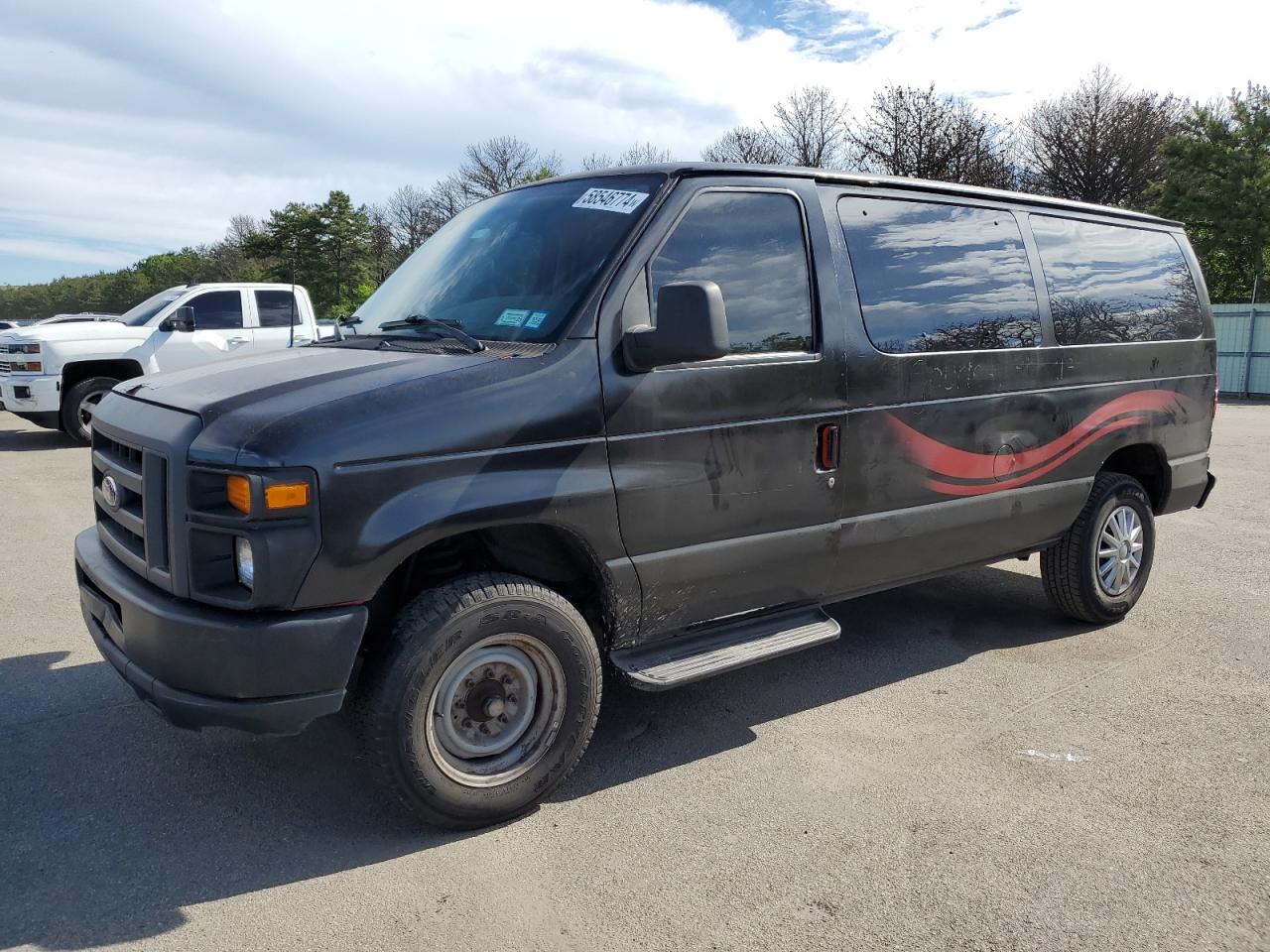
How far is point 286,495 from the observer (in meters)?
2.75

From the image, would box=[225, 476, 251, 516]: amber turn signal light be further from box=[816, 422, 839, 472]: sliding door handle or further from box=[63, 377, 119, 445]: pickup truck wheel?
box=[63, 377, 119, 445]: pickup truck wheel

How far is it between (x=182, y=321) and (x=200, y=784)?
10.2 metres

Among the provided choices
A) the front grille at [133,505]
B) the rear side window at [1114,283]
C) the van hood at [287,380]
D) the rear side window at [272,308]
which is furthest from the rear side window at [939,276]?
the rear side window at [272,308]

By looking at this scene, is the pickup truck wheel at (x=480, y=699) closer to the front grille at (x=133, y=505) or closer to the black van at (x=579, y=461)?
the black van at (x=579, y=461)

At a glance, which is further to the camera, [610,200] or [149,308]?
[149,308]

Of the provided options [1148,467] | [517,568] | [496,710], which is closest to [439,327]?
[517,568]

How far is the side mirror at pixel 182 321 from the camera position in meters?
12.1

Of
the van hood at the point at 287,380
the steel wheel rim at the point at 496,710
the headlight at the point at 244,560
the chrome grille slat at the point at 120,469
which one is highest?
the van hood at the point at 287,380

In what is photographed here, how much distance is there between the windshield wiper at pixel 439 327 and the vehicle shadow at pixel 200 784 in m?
1.36

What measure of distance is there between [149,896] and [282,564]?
1083 millimetres

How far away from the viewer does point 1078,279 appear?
197 inches

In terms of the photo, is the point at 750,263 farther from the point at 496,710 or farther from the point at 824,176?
the point at 496,710

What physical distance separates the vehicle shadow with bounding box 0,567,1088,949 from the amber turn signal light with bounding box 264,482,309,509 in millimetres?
874

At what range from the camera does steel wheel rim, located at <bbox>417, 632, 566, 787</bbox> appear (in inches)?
124
